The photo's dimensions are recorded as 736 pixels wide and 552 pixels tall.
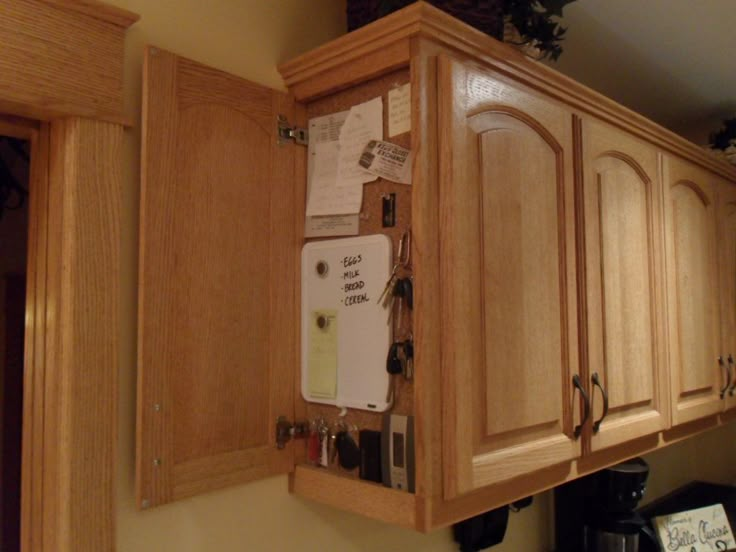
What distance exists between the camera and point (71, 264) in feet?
3.01

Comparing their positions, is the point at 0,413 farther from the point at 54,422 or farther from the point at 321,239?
the point at 321,239

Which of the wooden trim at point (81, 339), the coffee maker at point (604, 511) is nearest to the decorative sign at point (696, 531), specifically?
the coffee maker at point (604, 511)

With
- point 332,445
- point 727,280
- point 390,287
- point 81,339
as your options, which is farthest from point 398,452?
point 727,280

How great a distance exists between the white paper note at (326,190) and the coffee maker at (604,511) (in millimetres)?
1230

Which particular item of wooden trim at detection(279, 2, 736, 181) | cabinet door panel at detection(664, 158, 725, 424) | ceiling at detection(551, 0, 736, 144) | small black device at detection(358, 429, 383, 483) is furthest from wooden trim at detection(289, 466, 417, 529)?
ceiling at detection(551, 0, 736, 144)

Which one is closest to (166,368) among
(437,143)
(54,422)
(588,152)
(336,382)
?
(54,422)

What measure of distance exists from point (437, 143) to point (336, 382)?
47cm

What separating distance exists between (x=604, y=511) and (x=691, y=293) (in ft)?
2.35

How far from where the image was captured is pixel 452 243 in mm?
1013

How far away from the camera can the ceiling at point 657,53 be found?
64.8 inches

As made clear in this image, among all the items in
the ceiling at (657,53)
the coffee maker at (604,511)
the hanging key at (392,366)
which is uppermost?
the ceiling at (657,53)

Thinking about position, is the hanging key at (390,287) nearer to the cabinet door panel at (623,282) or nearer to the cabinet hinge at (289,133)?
the cabinet hinge at (289,133)

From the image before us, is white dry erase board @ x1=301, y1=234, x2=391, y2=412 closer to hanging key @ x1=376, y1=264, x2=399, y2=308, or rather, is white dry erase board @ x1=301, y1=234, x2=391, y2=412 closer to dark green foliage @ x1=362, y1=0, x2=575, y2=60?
hanging key @ x1=376, y1=264, x2=399, y2=308

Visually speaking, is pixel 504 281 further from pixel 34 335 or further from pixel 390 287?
pixel 34 335
